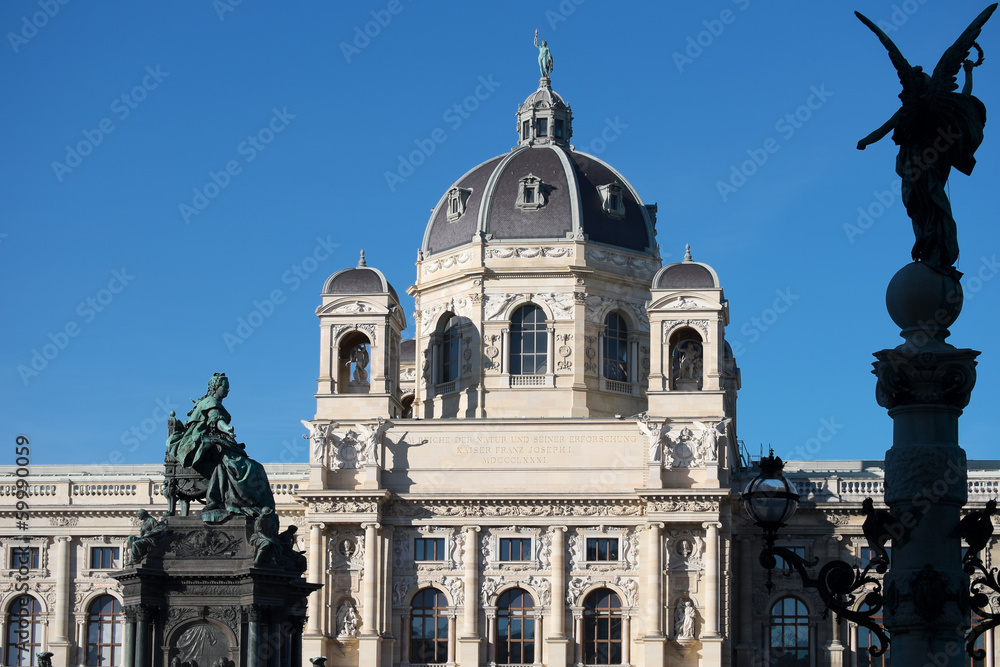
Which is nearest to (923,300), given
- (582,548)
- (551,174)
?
(582,548)

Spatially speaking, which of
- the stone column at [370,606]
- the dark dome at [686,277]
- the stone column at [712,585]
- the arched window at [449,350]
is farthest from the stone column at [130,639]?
the arched window at [449,350]

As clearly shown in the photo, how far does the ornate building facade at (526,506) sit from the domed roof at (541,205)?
1.42 metres

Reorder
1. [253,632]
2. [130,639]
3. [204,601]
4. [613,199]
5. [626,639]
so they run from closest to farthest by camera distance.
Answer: [253,632], [130,639], [204,601], [626,639], [613,199]

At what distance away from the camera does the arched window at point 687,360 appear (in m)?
78.6

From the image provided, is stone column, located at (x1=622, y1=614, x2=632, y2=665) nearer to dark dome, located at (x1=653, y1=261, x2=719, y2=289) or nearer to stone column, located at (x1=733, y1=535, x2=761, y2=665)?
stone column, located at (x1=733, y1=535, x2=761, y2=665)

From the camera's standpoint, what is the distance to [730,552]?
7612 cm

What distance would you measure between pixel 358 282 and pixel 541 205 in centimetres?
1112

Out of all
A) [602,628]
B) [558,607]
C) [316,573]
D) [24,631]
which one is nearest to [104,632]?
[24,631]

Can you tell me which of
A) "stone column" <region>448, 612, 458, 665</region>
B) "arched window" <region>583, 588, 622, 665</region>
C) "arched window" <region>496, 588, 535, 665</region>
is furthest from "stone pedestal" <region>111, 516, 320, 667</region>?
"arched window" <region>583, 588, 622, 665</region>

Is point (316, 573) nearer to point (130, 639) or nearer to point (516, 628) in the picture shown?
point (516, 628)

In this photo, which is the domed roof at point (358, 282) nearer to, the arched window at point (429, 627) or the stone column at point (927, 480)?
the arched window at point (429, 627)

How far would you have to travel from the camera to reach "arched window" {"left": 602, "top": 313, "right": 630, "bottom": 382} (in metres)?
84.2

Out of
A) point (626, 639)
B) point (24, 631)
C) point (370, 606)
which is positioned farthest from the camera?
point (24, 631)

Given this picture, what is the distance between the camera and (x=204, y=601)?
1377 inches
